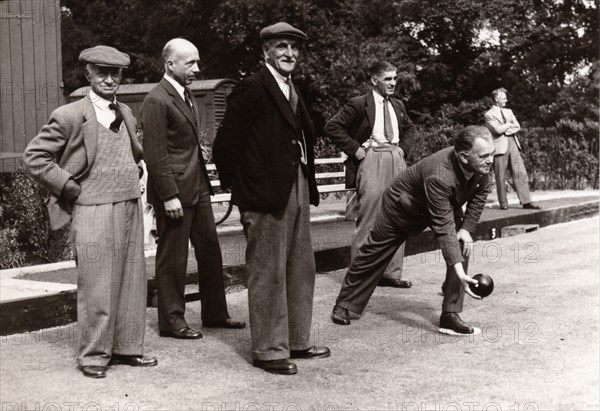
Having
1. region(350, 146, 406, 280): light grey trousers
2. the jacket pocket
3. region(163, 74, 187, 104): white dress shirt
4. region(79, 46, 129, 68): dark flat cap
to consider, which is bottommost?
region(350, 146, 406, 280): light grey trousers

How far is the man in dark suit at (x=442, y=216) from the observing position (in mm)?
6324

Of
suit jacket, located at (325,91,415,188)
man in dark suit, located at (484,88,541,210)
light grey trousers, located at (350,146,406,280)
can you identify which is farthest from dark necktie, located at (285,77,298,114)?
man in dark suit, located at (484,88,541,210)

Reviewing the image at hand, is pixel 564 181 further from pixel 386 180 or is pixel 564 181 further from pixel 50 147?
pixel 50 147

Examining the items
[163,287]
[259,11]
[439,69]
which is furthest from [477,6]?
[163,287]

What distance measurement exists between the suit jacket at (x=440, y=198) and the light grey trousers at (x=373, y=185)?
4.51 ft

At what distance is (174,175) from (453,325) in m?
2.29

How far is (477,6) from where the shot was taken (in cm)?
2650

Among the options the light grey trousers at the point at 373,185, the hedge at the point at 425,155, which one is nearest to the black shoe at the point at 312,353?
the light grey trousers at the point at 373,185

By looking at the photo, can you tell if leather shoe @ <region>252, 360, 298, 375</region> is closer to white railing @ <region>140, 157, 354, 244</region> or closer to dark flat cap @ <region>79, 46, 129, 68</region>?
dark flat cap @ <region>79, 46, 129, 68</region>

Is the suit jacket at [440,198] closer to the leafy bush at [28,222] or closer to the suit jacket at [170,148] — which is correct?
the suit jacket at [170,148]

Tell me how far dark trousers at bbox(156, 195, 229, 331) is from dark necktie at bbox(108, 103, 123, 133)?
1068 mm

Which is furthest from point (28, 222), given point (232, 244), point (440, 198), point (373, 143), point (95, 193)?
point (440, 198)

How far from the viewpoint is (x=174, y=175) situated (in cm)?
650

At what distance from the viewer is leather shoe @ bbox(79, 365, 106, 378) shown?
537cm
